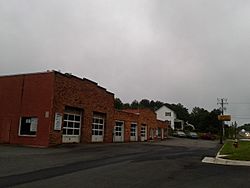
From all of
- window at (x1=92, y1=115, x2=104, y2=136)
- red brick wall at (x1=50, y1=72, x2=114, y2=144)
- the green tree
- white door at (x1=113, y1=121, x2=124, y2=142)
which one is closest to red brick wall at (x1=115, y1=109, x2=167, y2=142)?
white door at (x1=113, y1=121, x2=124, y2=142)

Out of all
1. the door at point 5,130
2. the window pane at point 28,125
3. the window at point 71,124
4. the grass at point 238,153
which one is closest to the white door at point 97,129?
the window at point 71,124

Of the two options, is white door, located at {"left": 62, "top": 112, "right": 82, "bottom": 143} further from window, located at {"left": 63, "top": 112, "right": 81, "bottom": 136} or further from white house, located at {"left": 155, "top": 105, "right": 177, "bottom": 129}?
white house, located at {"left": 155, "top": 105, "right": 177, "bottom": 129}

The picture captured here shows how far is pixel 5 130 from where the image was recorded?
28.0m

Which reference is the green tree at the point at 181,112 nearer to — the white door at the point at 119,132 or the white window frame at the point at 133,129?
the white window frame at the point at 133,129

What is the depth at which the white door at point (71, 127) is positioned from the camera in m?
28.4

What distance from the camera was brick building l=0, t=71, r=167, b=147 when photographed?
86.2 ft

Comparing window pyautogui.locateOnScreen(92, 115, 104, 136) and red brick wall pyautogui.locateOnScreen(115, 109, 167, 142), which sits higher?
red brick wall pyautogui.locateOnScreen(115, 109, 167, 142)

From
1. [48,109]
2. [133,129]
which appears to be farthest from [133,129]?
[48,109]

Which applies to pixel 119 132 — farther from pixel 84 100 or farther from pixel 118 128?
pixel 84 100

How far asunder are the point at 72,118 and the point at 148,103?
145 metres

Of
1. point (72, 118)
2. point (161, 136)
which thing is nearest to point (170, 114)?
point (161, 136)

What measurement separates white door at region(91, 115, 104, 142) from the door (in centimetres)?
863

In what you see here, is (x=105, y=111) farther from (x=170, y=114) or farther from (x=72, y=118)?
(x=170, y=114)

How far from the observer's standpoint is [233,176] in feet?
39.1
